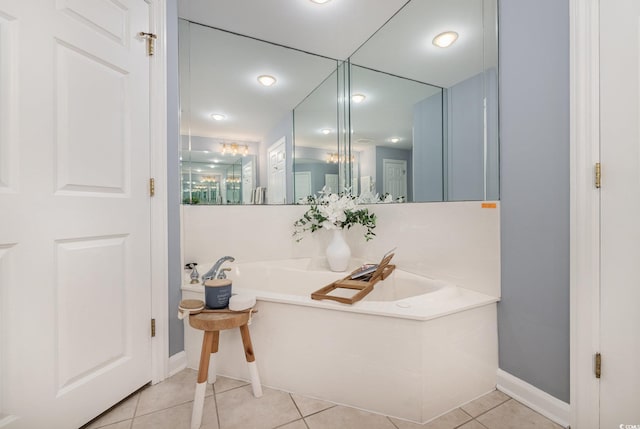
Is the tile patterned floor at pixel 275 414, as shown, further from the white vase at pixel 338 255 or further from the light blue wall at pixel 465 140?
the light blue wall at pixel 465 140

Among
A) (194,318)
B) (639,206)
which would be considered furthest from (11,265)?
(639,206)

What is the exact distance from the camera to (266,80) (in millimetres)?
2535

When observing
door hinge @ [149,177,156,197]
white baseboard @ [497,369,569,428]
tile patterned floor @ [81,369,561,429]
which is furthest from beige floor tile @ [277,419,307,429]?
door hinge @ [149,177,156,197]

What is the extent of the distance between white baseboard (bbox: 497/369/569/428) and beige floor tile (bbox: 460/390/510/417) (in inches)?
1.8

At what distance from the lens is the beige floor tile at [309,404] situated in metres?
1.35

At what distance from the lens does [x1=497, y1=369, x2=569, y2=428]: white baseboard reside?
1.25 m

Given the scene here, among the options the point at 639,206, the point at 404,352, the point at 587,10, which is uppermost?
the point at 587,10

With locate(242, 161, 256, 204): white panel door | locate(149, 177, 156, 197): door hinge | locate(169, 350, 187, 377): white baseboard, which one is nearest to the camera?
locate(149, 177, 156, 197): door hinge

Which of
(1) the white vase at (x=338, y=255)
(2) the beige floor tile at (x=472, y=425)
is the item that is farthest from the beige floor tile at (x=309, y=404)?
(1) the white vase at (x=338, y=255)

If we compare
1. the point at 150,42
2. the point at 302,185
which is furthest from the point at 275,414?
the point at 150,42

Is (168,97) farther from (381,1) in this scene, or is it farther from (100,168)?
(381,1)

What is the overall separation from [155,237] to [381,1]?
2150mm

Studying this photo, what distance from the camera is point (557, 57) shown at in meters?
1.24

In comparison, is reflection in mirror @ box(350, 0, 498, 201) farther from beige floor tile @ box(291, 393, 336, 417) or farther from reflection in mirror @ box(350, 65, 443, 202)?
beige floor tile @ box(291, 393, 336, 417)
